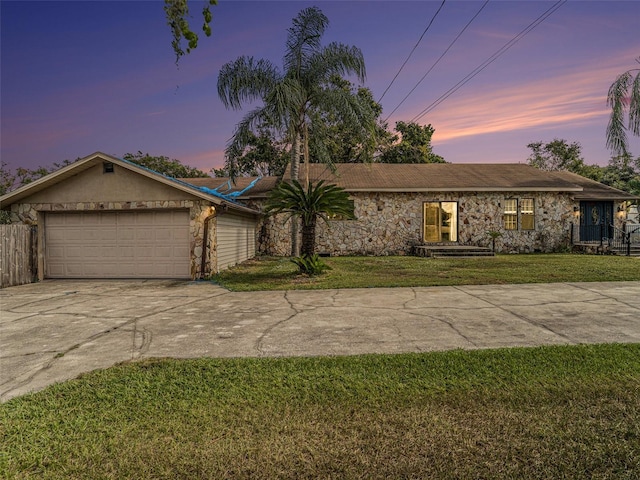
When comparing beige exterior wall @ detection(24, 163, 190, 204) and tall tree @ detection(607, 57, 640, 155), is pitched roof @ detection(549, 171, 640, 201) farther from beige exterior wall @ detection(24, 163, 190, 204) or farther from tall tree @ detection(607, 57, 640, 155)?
beige exterior wall @ detection(24, 163, 190, 204)

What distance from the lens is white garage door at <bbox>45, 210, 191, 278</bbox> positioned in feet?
36.7

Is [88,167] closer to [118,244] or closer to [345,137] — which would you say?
[118,244]

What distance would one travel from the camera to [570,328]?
5.02 m

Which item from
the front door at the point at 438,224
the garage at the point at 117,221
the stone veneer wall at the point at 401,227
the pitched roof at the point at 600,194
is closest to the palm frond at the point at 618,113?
the stone veneer wall at the point at 401,227

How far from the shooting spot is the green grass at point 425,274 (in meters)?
9.25

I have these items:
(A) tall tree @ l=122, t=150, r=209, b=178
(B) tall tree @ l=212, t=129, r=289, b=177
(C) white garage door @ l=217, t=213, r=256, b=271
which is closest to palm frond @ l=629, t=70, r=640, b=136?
(C) white garage door @ l=217, t=213, r=256, b=271

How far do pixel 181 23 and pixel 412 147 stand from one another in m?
28.5

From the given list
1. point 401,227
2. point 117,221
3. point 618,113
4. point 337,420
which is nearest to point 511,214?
point 401,227

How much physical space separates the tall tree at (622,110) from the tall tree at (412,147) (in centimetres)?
1689

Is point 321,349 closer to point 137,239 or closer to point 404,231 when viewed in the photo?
point 137,239

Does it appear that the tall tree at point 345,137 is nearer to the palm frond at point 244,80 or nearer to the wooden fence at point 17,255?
the palm frond at point 244,80

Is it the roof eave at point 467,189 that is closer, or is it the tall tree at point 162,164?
the roof eave at point 467,189

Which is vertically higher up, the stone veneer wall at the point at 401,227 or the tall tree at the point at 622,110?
the tall tree at the point at 622,110

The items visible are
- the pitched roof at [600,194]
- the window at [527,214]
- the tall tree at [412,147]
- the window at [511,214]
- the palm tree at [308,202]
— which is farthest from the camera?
the tall tree at [412,147]
